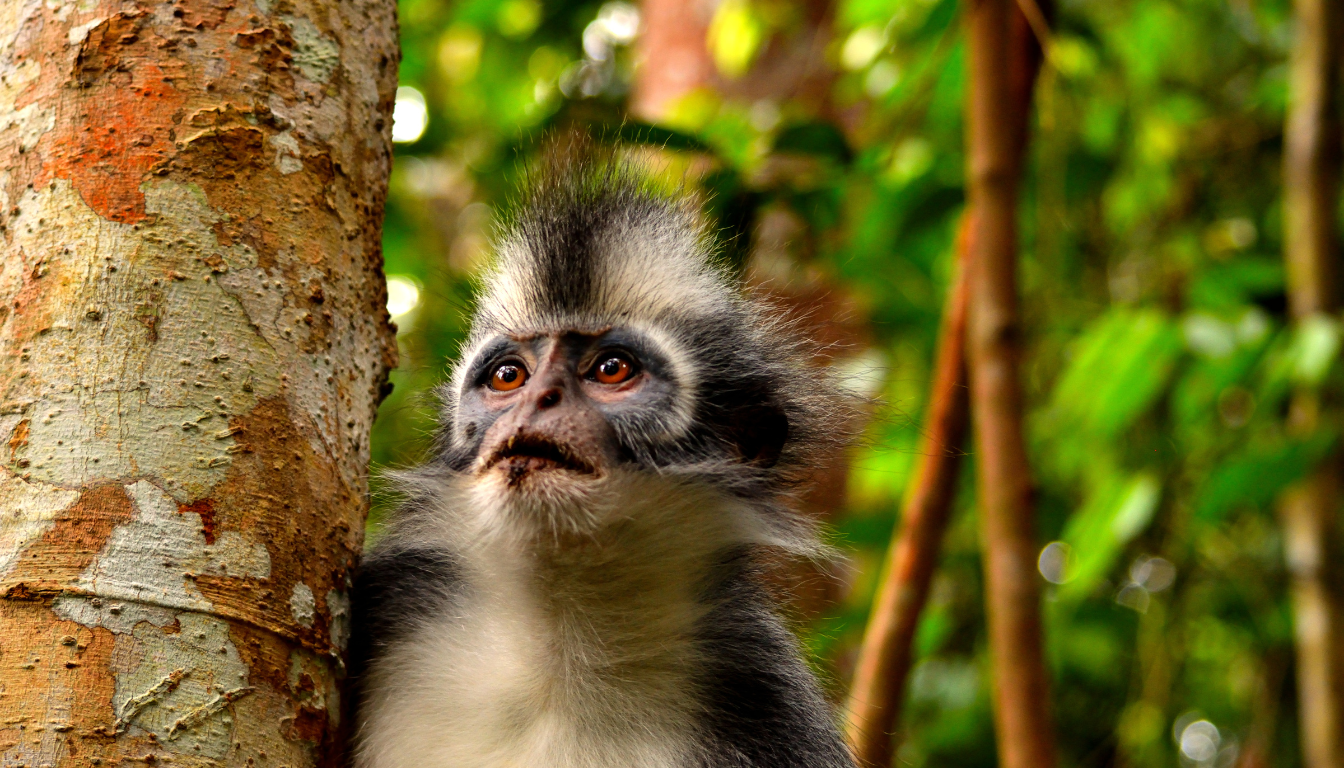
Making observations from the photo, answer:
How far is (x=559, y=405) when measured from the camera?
265 cm

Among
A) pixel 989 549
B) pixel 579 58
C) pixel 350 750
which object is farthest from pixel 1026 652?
pixel 579 58

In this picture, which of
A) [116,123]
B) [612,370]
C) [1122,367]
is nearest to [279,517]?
[116,123]

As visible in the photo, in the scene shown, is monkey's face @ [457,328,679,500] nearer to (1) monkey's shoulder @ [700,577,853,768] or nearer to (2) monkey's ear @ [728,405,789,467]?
(2) monkey's ear @ [728,405,789,467]

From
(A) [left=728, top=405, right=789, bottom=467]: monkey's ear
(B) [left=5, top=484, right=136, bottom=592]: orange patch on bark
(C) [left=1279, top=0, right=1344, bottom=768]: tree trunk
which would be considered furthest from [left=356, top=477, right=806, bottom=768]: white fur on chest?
(C) [left=1279, top=0, right=1344, bottom=768]: tree trunk

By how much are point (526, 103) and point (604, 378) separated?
3984 mm

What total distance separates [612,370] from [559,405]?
0.23m

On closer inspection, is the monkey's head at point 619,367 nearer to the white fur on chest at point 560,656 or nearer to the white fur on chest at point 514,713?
the white fur on chest at point 560,656

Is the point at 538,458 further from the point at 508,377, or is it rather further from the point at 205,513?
the point at 205,513

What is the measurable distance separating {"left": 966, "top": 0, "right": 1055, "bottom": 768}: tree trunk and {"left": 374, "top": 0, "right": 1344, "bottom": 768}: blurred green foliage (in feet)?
0.89

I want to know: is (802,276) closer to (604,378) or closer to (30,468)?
(604,378)

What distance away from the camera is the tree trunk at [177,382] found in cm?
177

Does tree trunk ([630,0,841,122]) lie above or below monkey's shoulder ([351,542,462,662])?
above

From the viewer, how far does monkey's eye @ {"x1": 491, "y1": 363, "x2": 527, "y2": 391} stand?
9.39 ft

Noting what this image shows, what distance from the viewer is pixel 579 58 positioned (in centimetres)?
626
